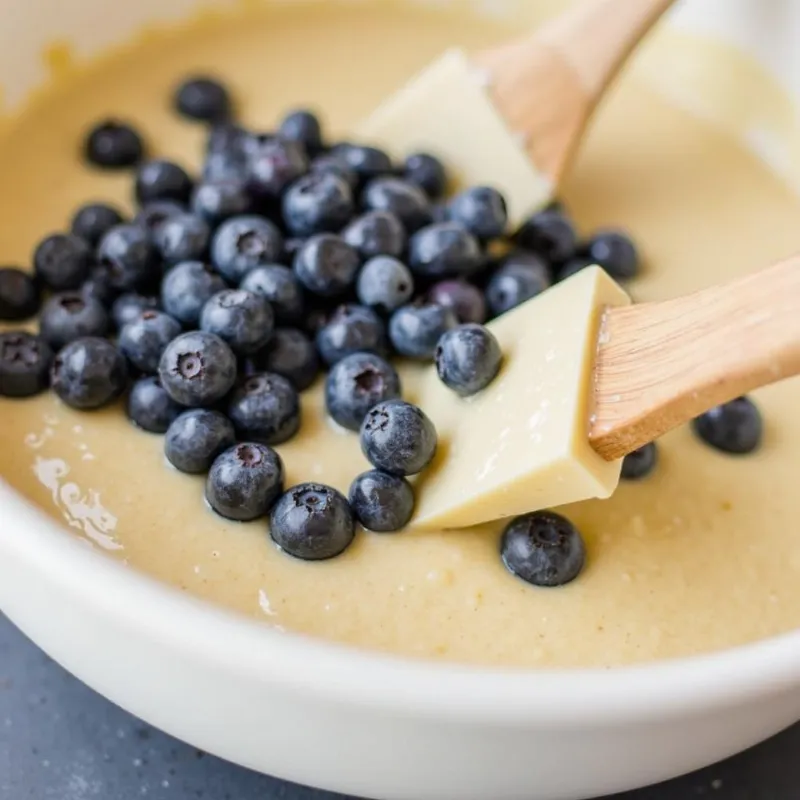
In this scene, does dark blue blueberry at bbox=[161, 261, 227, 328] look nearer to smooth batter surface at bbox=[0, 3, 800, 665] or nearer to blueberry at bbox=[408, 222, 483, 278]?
smooth batter surface at bbox=[0, 3, 800, 665]

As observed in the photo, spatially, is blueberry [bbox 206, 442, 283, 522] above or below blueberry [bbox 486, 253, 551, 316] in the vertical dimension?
above

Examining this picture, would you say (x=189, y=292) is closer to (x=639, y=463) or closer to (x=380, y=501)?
(x=380, y=501)

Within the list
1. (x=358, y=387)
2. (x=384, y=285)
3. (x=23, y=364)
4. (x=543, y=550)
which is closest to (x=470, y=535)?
(x=543, y=550)

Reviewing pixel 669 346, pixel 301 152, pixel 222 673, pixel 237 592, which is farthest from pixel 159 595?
pixel 301 152

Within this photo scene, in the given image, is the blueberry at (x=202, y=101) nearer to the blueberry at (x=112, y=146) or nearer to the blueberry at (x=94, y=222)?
the blueberry at (x=112, y=146)

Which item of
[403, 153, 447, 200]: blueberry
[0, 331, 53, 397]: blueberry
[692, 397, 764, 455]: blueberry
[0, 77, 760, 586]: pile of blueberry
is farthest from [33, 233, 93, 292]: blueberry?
[692, 397, 764, 455]: blueberry

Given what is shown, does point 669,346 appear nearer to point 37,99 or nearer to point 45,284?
point 45,284

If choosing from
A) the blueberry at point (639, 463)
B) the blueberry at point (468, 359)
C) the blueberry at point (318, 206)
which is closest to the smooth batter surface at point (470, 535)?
the blueberry at point (639, 463)
